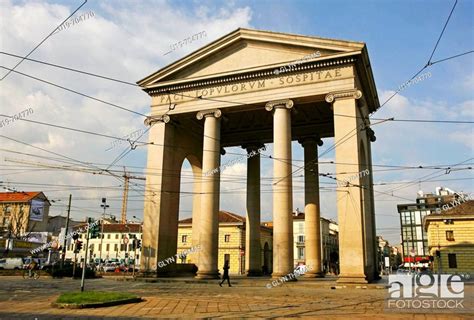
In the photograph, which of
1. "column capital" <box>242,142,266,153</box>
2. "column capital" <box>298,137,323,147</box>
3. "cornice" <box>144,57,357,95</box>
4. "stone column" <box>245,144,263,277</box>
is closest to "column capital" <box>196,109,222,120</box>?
"cornice" <box>144,57,357,95</box>

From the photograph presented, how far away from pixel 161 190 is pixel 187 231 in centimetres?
3414

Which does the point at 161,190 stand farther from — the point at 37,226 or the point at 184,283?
the point at 37,226

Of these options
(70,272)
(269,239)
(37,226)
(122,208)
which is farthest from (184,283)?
(122,208)

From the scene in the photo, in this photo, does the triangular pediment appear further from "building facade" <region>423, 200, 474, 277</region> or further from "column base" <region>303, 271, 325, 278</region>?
"building facade" <region>423, 200, 474, 277</region>

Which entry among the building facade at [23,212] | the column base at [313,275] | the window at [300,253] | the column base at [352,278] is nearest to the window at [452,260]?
the column base at [313,275]

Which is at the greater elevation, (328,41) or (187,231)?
(328,41)

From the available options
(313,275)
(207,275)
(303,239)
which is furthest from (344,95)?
(303,239)

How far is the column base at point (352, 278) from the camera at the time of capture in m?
21.1

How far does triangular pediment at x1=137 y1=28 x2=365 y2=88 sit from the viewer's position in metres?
24.9

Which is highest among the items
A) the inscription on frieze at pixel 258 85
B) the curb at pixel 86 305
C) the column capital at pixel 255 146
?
the inscription on frieze at pixel 258 85

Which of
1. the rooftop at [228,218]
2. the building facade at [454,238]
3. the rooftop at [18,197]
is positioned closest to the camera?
the building facade at [454,238]

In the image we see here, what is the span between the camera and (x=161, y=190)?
27.8 metres

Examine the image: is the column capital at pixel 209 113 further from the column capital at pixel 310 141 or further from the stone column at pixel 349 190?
the column capital at pixel 310 141

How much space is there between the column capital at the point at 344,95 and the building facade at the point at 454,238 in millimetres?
27126
